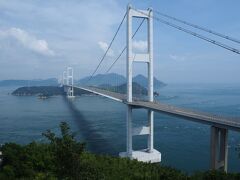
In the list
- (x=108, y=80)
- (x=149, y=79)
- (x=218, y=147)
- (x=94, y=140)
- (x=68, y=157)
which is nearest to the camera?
(x=68, y=157)

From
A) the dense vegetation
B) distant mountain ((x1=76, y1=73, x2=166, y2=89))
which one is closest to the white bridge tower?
the dense vegetation

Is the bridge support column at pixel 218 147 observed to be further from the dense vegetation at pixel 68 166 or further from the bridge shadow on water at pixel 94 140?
the bridge shadow on water at pixel 94 140

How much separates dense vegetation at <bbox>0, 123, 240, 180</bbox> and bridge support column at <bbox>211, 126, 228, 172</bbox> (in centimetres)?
133

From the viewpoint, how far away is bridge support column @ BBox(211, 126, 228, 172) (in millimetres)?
Answer: 11102

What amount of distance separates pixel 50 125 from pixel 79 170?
81.2ft

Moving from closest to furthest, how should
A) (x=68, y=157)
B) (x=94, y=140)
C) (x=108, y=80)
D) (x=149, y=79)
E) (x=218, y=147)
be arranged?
(x=68, y=157) → (x=218, y=147) → (x=149, y=79) → (x=94, y=140) → (x=108, y=80)

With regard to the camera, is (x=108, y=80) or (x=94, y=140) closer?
(x=94, y=140)

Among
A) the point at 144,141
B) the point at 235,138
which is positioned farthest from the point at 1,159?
the point at 235,138

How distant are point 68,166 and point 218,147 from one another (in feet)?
21.1

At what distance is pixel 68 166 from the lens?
21.5 feet

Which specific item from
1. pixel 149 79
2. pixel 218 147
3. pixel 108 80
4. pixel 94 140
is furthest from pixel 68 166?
pixel 108 80

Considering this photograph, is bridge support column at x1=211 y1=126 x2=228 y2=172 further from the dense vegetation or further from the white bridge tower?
the white bridge tower

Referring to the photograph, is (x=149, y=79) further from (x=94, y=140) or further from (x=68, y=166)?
(x=68, y=166)

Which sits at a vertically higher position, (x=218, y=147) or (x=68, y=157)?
(x=68, y=157)
